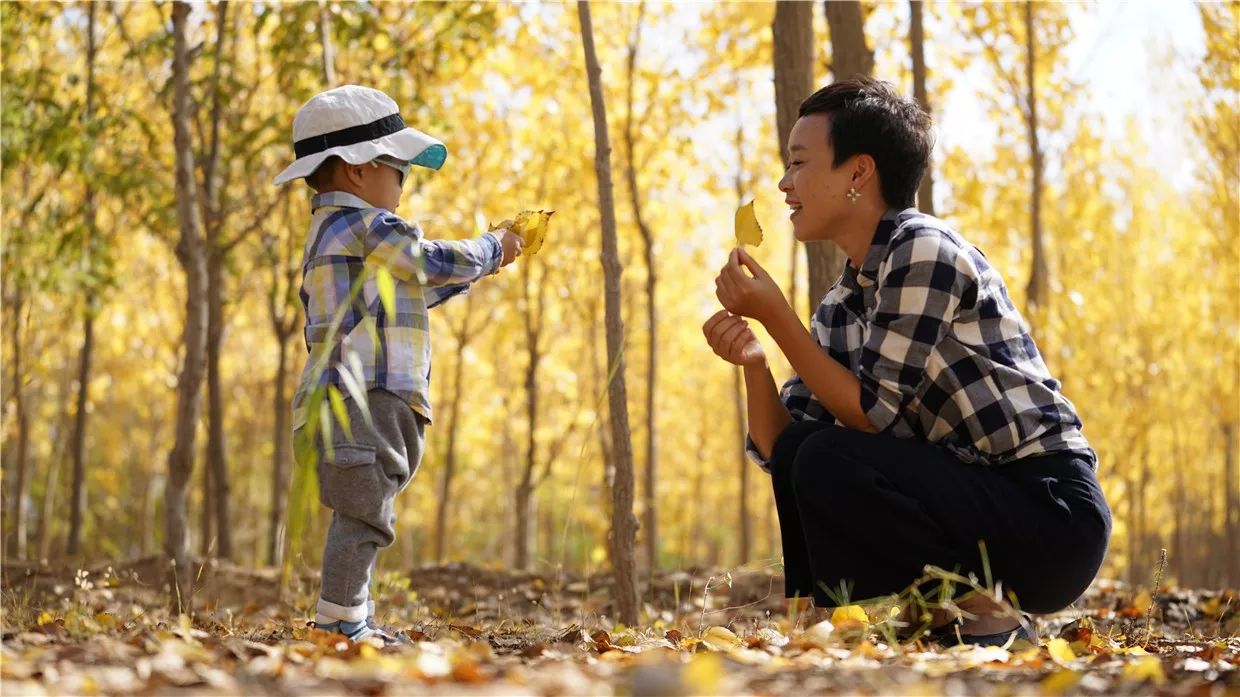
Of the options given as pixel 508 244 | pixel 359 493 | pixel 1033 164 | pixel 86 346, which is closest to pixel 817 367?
pixel 508 244

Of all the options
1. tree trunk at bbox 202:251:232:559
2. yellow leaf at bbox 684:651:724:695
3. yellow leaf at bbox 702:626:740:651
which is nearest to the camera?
yellow leaf at bbox 684:651:724:695

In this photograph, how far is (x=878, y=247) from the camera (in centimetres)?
291

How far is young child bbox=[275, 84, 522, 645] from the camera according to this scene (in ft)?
9.48

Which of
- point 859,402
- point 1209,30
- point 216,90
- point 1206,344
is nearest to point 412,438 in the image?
point 859,402

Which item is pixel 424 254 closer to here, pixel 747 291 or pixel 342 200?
pixel 342 200

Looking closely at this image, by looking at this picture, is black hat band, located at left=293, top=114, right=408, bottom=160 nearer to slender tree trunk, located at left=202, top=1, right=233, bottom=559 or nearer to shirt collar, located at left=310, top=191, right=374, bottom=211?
shirt collar, located at left=310, top=191, right=374, bottom=211

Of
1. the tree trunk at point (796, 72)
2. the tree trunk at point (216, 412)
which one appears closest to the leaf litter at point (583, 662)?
the tree trunk at point (796, 72)

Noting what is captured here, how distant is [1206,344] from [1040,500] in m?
10.3

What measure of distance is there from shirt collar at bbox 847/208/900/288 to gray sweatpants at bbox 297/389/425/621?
3.93 ft

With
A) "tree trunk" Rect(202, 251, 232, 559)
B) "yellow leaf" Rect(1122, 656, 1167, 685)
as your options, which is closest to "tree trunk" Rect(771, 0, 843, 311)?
"yellow leaf" Rect(1122, 656, 1167, 685)

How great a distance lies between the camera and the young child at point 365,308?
9.48 feet

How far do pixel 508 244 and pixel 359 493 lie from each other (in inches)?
30.4

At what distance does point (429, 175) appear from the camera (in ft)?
21.1

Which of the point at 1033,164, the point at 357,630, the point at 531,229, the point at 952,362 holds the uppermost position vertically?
the point at 1033,164
